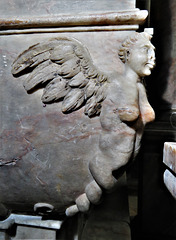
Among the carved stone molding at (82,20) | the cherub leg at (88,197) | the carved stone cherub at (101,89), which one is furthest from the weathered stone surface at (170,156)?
the carved stone molding at (82,20)

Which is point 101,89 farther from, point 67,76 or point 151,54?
point 151,54

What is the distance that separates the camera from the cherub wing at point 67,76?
2.72 ft

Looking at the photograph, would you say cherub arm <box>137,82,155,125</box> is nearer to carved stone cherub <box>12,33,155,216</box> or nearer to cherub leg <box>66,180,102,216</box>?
carved stone cherub <box>12,33,155,216</box>

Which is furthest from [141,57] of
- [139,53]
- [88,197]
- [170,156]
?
[88,197]

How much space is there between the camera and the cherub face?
2.79ft

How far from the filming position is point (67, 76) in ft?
2.72

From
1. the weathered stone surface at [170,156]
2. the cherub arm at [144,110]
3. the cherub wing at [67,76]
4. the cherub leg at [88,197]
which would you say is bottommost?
the cherub leg at [88,197]

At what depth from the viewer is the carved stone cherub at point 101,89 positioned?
81 centimetres

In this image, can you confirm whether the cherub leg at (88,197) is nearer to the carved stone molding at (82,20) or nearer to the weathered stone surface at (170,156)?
the weathered stone surface at (170,156)

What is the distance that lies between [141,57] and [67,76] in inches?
12.3

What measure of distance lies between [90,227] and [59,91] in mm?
1277

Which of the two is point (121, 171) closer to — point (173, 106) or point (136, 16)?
point (136, 16)

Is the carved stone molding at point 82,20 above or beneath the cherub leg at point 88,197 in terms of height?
above

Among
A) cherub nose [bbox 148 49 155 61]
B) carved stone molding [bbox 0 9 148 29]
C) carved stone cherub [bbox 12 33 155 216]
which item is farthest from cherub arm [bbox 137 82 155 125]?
carved stone molding [bbox 0 9 148 29]
